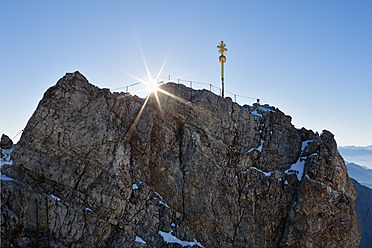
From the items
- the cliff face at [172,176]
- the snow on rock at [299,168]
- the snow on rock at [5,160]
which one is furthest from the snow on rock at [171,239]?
the snow on rock at [5,160]

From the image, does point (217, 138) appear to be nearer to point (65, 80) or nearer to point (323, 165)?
point (323, 165)

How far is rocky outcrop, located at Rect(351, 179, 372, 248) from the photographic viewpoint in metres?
74.8

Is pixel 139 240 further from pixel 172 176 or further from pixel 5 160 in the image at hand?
pixel 5 160

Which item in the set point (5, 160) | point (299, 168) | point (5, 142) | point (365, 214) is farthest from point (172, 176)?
point (365, 214)

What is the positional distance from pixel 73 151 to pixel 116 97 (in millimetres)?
8347

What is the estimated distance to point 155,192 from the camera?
30906 millimetres

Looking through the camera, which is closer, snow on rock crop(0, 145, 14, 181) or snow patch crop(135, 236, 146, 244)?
snow on rock crop(0, 145, 14, 181)

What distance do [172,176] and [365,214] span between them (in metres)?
78.5

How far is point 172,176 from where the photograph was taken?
31.9m

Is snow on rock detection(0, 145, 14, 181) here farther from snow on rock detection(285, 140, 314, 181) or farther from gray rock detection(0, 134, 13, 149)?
snow on rock detection(285, 140, 314, 181)

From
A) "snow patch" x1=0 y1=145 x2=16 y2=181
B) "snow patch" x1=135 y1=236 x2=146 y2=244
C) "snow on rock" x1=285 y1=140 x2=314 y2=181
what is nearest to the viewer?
"snow patch" x1=0 y1=145 x2=16 y2=181

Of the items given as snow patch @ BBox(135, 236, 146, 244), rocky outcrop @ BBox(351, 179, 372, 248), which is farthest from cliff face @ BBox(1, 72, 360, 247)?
rocky outcrop @ BBox(351, 179, 372, 248)

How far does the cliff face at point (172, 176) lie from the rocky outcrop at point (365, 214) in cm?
5259

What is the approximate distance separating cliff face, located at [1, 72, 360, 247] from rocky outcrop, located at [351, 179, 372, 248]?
52.6 metres
